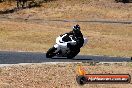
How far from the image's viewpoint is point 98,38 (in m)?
43.8

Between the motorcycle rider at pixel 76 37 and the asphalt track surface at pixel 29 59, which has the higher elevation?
the motorcycle rider at pixel 76 37

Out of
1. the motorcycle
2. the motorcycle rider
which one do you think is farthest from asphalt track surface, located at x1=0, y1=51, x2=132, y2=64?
the motorcycle rider

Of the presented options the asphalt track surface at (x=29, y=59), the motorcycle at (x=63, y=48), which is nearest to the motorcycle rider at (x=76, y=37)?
the motorcycle at (x=63, y=48)

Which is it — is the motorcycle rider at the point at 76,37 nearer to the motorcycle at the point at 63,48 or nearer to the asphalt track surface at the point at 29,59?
the motorcycle at the point at 63,48

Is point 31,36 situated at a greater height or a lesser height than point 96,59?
lesser

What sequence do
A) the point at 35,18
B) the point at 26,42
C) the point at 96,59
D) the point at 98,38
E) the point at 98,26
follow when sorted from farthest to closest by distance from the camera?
the point at 35,18
the point at 98,26
the point at 98,38
the point at 26,42
the point at 96,59

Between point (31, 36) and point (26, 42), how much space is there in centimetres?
361

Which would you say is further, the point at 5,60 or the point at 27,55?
the point at 27,55

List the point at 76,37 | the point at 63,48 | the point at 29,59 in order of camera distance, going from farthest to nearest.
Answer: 1. the point at 63,48
2. the point at 76,37
3. the point at 29,59

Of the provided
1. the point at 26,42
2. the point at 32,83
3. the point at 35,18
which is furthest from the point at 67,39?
the point at 35,18

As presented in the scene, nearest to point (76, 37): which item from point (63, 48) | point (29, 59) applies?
point (63, 48)

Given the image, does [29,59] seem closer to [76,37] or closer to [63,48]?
[63,48]

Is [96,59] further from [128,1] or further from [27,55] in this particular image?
[128,1]

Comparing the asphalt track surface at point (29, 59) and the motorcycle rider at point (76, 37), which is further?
the motorcycle rider at point (76, 37)
